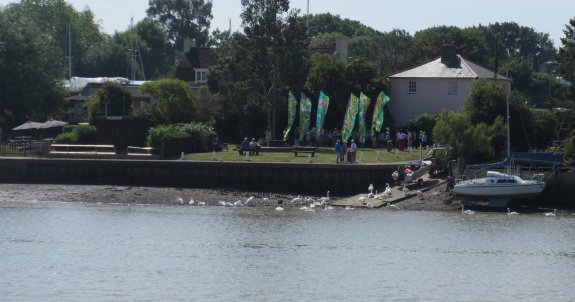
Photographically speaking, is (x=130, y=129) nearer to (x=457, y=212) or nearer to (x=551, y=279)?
(x=457, y=212)

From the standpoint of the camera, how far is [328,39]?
5871 inches

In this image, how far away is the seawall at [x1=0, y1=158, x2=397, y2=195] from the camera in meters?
64.9

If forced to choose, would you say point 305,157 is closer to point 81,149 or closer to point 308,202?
point 308,202

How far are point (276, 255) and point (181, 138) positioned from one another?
27795 millimetres

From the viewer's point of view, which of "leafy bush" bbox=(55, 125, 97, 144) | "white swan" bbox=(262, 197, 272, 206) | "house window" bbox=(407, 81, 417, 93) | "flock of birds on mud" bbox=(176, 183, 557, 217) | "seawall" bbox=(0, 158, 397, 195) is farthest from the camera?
"house window" bbox=(407, 81, 417, 93)

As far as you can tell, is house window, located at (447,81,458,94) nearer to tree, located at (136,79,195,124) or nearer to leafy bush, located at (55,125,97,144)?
tree, located at (136,79,195,124)

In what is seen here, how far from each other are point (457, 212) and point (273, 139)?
22656 millimetres

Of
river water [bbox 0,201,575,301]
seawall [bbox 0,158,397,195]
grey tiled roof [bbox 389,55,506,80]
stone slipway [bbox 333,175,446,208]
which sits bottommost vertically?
river water [bbox 0,201,575,301]

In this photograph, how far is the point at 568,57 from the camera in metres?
65.7

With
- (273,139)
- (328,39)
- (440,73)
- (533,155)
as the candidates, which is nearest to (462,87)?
(440,73)

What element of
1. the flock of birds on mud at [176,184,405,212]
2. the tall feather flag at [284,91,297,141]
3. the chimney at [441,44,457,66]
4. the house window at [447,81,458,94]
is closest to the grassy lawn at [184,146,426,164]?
the tall feather flag at [284,91,297,141]

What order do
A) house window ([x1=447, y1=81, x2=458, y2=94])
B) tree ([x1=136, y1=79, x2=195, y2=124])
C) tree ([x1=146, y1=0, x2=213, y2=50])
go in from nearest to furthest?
house window ([x1=447, y1=81, x2=458, y2=94])
tree ([x1=136, y1=79, x2=195, y2=124])
tree ([x1=146, y1=0, x2=213, y2=50])

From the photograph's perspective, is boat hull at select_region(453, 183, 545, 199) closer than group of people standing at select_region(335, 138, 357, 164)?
Yes

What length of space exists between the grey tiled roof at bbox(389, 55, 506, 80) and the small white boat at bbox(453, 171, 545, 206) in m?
22.6
